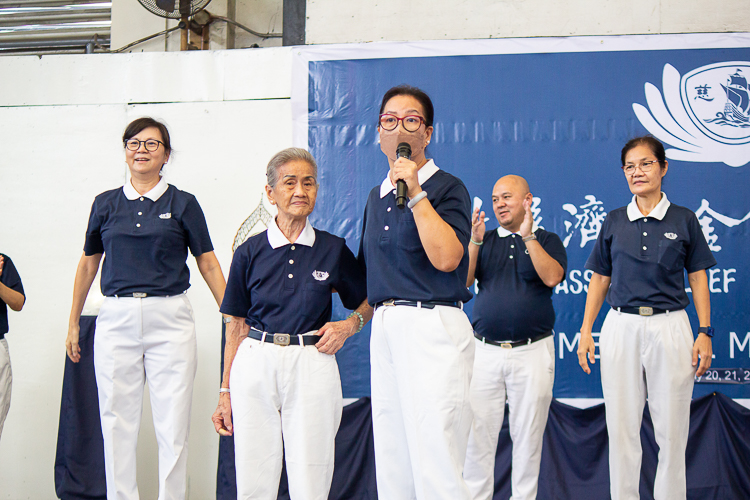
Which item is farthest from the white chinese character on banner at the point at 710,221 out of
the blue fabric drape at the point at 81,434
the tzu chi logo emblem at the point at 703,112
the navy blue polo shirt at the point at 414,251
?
the blue fabric drape at the point at 81,434

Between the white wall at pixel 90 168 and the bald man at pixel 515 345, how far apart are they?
5.46 feet

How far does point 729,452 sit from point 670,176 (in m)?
1.60

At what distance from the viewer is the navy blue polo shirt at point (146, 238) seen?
8.58ft

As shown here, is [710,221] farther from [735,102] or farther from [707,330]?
[707,330]

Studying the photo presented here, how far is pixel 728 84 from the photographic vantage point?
143 inches

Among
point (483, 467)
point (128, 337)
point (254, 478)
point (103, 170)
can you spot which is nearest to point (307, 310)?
point (254, 478)

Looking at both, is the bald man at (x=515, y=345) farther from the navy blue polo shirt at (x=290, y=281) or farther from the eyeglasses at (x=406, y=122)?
the eyeglasses at (x=406, y=122)

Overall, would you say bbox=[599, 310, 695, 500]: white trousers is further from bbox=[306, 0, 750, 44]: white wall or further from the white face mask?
bbox=[306, 0, 750, 44]: white wall

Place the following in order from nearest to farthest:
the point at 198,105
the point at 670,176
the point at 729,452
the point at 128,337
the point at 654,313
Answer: the point at 128,337 → the point at 654,313 → the point at 729,452 → the point at 670,176 → the point at 198,105

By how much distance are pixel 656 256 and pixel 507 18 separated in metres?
1.88

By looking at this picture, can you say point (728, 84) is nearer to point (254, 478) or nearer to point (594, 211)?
point (594, 211)

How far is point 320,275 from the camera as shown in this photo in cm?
205

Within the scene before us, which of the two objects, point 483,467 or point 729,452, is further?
point 729,452

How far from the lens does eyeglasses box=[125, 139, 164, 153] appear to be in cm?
272
